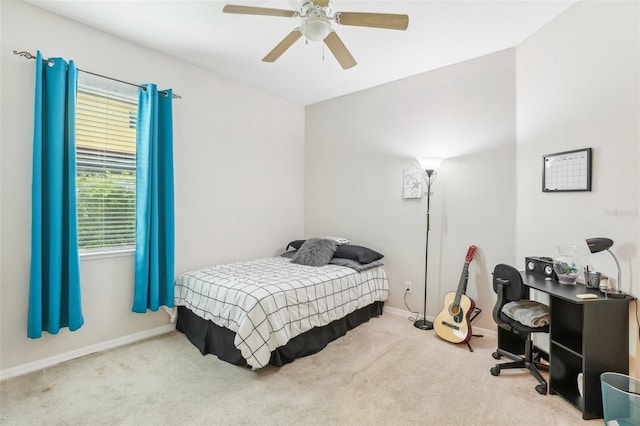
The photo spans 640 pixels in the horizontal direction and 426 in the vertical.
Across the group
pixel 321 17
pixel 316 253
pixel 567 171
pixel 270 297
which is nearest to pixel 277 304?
pixel 270 297

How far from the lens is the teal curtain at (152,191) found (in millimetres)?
2779

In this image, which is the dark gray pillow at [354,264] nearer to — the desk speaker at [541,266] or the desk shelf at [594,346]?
the desk speaker at [541,266]

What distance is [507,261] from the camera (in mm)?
2939

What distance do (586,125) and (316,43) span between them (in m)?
2.21

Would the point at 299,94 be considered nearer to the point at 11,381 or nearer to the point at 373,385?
the point at 373,385

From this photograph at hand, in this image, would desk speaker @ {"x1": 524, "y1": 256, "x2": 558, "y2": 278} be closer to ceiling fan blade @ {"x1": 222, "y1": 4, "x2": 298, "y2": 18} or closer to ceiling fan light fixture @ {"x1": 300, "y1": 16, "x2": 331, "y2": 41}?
ceiling fan light fixture @ {"x1": 300, "y1": 16, "x2": 331, "y2": 41}

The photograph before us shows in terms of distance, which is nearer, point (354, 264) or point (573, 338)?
point (573, 338)

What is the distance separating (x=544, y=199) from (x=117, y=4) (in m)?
3.64

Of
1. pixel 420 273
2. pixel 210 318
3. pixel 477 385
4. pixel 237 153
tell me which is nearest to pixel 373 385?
pixel 477 385

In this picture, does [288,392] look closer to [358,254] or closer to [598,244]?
[358,254]

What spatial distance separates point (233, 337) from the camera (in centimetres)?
244

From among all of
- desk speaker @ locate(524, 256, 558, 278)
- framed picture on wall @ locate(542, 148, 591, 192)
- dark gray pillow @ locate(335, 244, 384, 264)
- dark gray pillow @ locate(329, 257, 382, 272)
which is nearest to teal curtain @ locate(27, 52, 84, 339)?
dark gray pillow @ locate(329, 257, 382, 272)

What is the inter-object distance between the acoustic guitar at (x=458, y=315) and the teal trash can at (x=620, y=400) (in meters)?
1.13

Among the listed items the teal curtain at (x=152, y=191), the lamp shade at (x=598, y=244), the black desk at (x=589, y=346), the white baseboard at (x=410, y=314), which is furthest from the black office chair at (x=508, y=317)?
the teal curtain at (x=152, y=191)
